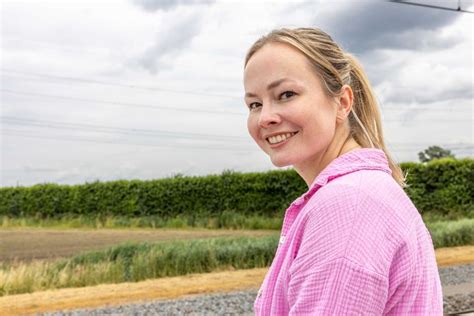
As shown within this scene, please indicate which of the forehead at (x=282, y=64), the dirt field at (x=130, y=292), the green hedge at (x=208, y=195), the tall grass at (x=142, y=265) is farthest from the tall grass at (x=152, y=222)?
the forehead at (x=282, y=64)

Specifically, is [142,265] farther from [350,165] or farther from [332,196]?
[332,196]

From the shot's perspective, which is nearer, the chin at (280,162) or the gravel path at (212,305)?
the chin at (280,162)

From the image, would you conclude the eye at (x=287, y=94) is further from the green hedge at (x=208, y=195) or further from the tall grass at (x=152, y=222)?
the tall grass at (x=152, y=222)

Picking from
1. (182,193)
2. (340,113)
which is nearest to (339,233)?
(340,113)

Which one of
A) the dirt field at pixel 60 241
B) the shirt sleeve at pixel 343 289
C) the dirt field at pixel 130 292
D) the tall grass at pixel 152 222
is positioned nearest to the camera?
the shirt sleeve at pixel 343 289

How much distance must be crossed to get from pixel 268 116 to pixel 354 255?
1.34 feet

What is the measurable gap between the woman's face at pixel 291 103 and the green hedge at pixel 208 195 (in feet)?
62.8

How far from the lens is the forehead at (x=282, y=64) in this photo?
131 cm

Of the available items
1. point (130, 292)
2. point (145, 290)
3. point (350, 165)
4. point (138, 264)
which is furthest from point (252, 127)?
point (138, 264)

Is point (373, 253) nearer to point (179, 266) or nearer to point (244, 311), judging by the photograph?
point (244, 311)

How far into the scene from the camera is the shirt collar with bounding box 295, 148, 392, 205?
4.11ft

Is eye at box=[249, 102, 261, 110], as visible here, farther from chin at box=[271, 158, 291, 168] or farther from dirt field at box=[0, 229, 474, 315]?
dirt field at box=[0, 229, 474, 315]

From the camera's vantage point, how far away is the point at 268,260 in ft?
43.2

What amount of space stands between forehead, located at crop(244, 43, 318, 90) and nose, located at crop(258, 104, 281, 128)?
0.20ft
